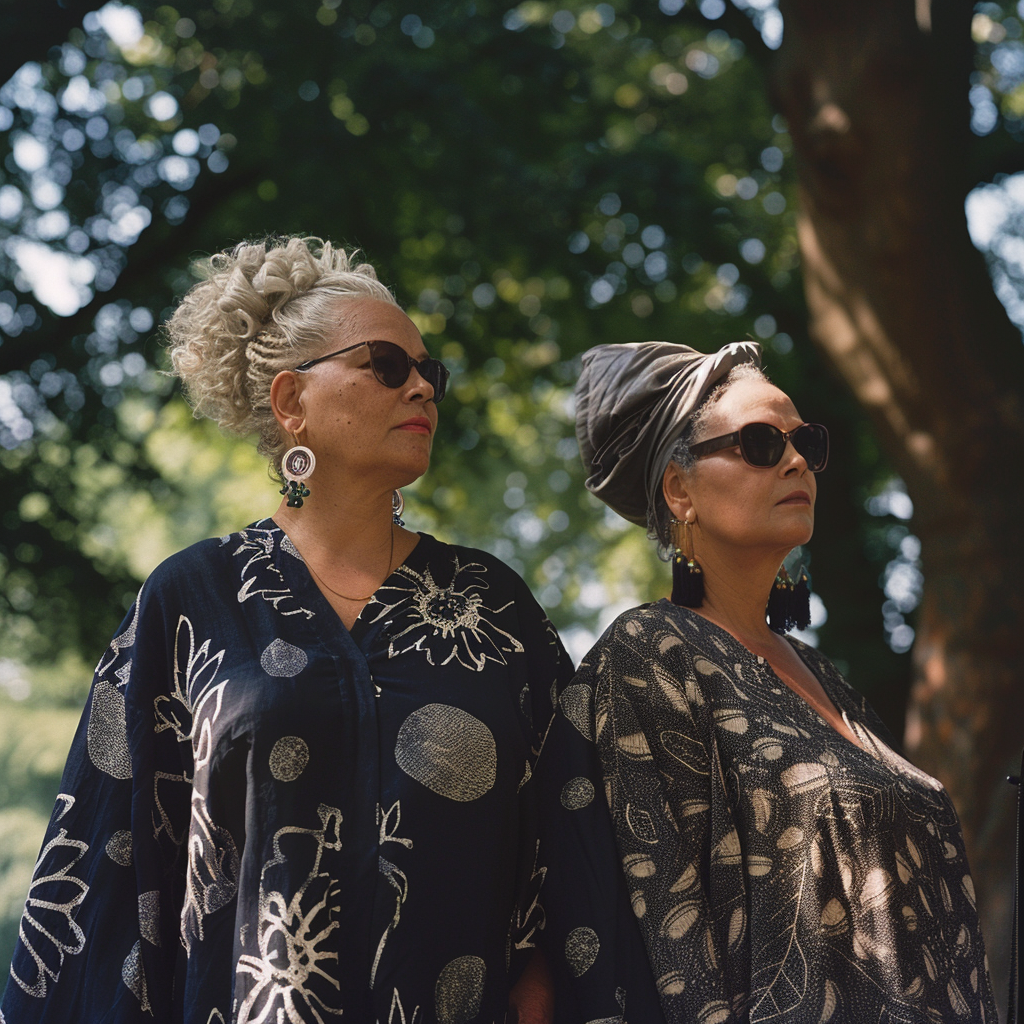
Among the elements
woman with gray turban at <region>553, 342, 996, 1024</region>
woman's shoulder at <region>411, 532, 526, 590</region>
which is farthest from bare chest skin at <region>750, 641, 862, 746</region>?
woman's shoulder at <region>411, 532, 526, 590</region>

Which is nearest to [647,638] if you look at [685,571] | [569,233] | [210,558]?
[685,571]

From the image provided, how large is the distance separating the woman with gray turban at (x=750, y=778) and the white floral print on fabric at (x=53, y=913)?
1.17m

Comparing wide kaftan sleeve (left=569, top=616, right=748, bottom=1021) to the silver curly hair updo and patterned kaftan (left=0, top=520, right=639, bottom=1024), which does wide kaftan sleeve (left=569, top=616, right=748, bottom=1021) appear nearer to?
patterned kaftan (left=0, top=520, right=639, bottom=1024)

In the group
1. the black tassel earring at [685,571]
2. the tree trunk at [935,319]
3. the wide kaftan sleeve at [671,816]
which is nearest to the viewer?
the wide kaftan sleeve at [671,816]

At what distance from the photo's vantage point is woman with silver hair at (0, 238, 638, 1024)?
236 cm

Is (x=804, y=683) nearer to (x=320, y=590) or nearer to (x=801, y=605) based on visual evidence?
(x=801, y=605)

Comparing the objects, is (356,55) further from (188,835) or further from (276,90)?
Result: (188,835)

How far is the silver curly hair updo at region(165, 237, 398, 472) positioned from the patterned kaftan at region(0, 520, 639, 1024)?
0.53m

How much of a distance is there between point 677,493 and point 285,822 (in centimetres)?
133

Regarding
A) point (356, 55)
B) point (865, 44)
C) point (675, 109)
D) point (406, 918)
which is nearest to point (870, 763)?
point (406, 918)

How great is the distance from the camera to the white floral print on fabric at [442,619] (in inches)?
104

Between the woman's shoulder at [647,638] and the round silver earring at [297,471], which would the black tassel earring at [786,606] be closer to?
the woman's shoulder at [647,638]

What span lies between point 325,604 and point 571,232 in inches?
227

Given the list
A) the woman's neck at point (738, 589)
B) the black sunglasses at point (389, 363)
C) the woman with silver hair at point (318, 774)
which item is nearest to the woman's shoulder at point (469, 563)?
the woman with silver hair at point (318, 774)
